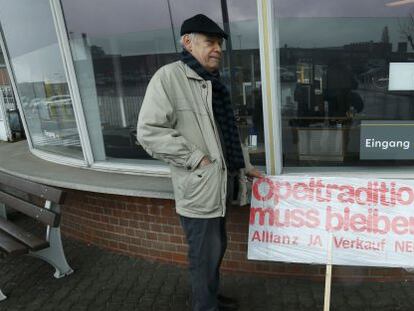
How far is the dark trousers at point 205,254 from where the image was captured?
244 cm

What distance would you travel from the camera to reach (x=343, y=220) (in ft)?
8.43

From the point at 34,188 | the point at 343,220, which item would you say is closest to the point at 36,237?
the point at 34,188

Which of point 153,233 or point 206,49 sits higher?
point 206,49

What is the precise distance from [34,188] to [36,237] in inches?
19.3

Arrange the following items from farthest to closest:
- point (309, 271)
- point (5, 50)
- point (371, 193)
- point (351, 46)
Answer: point (5, 50), point (309, 271), point (351, 46), point (371, 193)

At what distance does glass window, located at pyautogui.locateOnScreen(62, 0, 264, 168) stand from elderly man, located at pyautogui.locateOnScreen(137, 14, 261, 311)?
794 millimetres

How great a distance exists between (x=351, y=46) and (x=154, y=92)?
1.60m

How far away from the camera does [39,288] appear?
3.38 meters

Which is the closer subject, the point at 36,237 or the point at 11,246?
the point at 11,246

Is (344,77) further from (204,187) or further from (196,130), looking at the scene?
(204,187)

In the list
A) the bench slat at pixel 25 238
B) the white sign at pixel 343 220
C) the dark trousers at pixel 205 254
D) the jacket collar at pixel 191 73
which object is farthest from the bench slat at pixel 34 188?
the white sign at pixel 343 220

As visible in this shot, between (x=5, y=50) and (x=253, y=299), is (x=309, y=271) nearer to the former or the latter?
(x=253, y=299)

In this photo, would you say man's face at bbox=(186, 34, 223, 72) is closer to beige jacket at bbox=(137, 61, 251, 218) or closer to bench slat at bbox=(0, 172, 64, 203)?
beige jacket at bbox=(137, 61, 251, 218)

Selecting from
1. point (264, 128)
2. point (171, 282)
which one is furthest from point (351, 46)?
point (171, 282)
